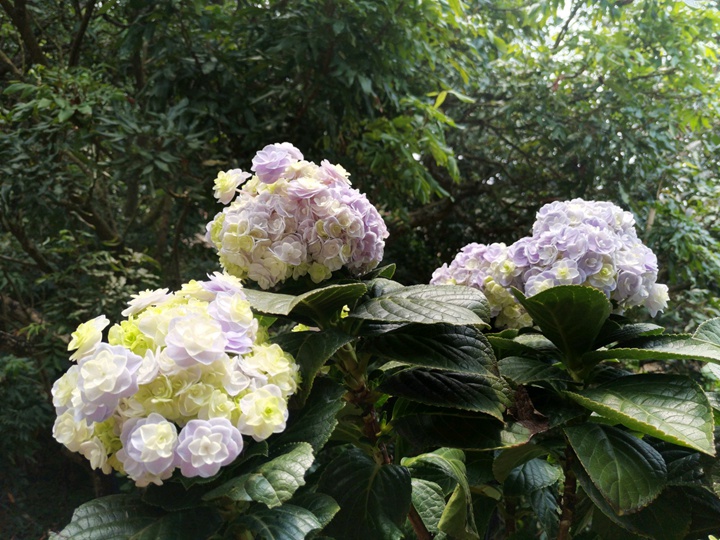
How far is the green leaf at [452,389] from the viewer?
Result: 65 centimetres

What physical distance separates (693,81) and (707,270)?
84 centimetres

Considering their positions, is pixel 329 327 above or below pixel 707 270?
above

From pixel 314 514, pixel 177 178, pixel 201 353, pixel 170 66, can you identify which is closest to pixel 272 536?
pixel 314 514

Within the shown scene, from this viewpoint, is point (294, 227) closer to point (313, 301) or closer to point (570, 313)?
point (313, 301)

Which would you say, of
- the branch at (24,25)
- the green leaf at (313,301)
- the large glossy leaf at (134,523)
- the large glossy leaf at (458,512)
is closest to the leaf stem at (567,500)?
the large glossy leaf at (458,512)

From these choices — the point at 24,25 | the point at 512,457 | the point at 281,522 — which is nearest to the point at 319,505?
the point at 281,522

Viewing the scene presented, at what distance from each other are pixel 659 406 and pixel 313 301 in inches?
14.7

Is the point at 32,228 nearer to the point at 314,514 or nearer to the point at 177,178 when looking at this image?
the point at 177,178

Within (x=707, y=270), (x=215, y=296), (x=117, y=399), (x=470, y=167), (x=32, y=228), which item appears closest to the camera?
(x=117, y=399)

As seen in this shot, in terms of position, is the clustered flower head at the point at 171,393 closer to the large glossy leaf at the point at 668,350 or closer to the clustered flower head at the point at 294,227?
the clustered flower head at the point at 294,227

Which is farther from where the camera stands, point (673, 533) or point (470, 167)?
point (470, 167)

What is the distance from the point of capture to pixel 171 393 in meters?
0.51

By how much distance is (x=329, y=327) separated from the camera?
2.35 feet

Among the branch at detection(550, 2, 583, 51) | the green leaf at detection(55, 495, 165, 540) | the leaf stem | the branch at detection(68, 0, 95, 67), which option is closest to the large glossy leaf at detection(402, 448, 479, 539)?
the leaf stem
